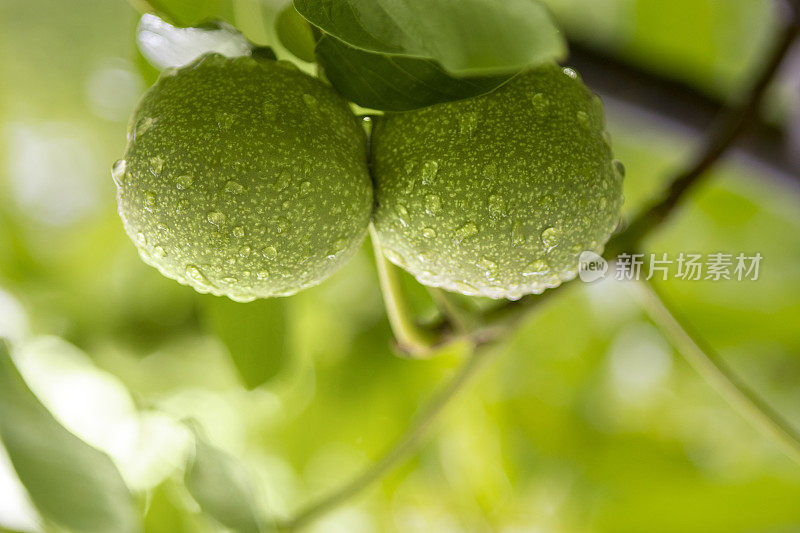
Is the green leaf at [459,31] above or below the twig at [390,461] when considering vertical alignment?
above

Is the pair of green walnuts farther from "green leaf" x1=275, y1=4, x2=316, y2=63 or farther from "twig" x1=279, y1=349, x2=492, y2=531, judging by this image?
"twig" x1=279, y1=349, x2=492, y2=531

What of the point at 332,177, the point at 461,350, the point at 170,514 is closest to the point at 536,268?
the point at 332,177

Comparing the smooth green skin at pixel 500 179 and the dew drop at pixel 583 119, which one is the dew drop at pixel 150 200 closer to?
the smooth green skin at pixel 500 179

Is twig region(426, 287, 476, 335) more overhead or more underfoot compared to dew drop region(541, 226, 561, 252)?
more underfoot

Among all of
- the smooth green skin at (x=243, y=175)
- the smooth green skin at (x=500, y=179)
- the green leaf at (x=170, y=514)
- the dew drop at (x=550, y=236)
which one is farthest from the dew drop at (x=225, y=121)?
the green leaf at (x=170, y=514)

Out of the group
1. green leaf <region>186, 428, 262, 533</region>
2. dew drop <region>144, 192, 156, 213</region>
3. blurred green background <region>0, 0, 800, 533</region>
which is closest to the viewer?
dew drop <region>144, 192, 156, 213</region>

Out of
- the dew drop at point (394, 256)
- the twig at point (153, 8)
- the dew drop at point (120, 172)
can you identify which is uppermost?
the twig at point (153, 8)

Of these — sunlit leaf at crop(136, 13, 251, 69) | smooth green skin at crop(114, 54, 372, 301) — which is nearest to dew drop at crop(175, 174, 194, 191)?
smooth green skin at crop(114, 54, 372, 301)
